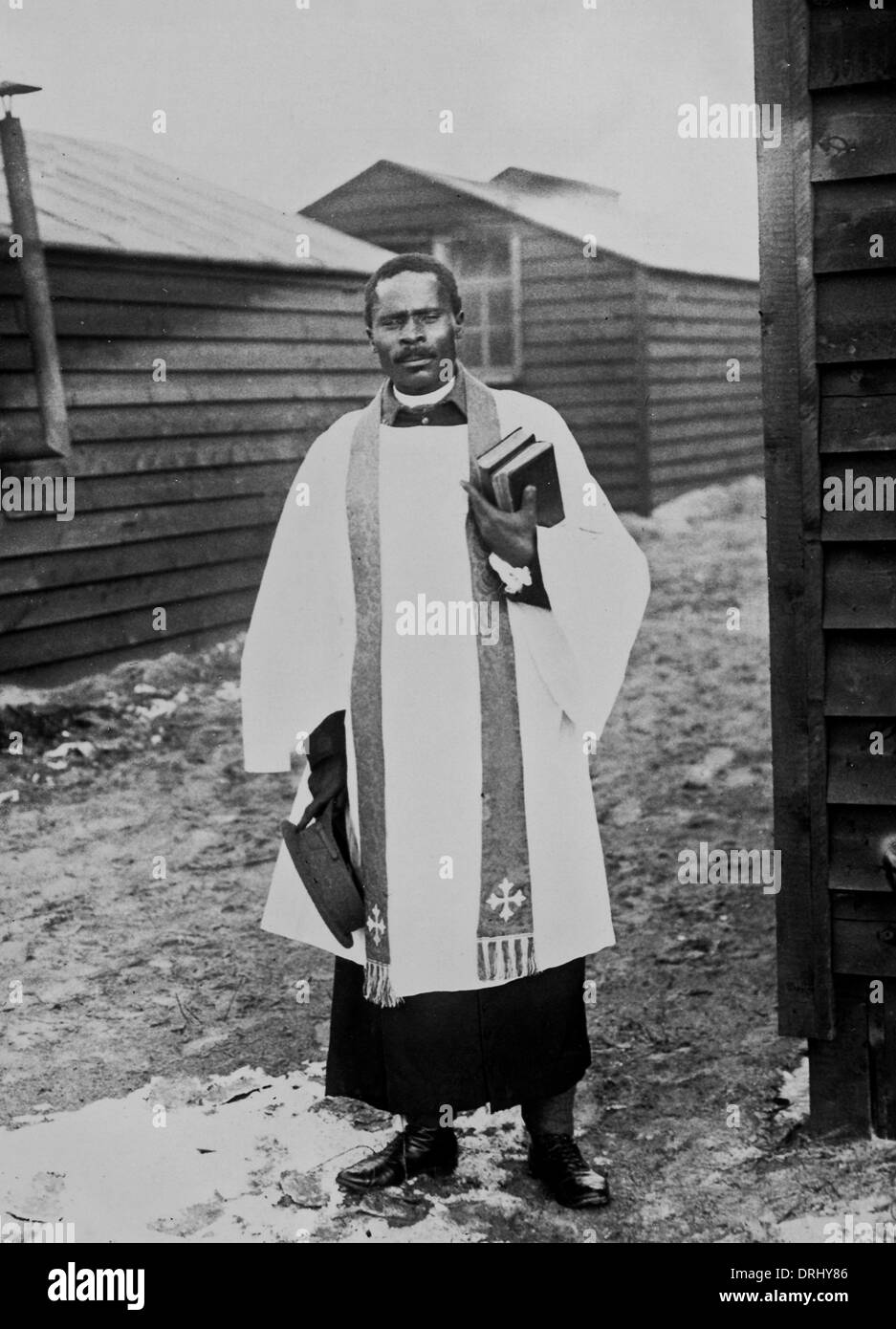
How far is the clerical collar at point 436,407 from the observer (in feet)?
10.7

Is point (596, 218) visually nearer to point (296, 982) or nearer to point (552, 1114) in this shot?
point (296, 982)

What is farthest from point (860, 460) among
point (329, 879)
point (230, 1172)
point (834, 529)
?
point (230, 1172)

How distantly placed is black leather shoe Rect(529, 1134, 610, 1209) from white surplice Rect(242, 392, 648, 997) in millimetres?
457

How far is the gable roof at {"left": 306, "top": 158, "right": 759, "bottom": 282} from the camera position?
24.2 ft

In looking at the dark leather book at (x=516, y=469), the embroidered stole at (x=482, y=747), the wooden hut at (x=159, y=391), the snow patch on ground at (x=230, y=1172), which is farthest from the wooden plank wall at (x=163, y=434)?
the dark leather book at (x=516, y=469)

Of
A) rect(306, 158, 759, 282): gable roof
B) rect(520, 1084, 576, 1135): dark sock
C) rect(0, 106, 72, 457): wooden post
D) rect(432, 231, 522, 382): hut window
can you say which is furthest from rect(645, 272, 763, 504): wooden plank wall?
rect(520, 1084, 576, 1135): dark sock

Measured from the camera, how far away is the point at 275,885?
345 centimetres

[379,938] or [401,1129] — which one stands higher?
[379,938]

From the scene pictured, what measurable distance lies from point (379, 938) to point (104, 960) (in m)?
1.97

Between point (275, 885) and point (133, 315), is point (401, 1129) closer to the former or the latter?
point (275, 885)

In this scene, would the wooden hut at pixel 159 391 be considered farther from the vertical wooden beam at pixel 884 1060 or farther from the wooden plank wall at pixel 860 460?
the vertical wooden beam at pixel 884 1060
